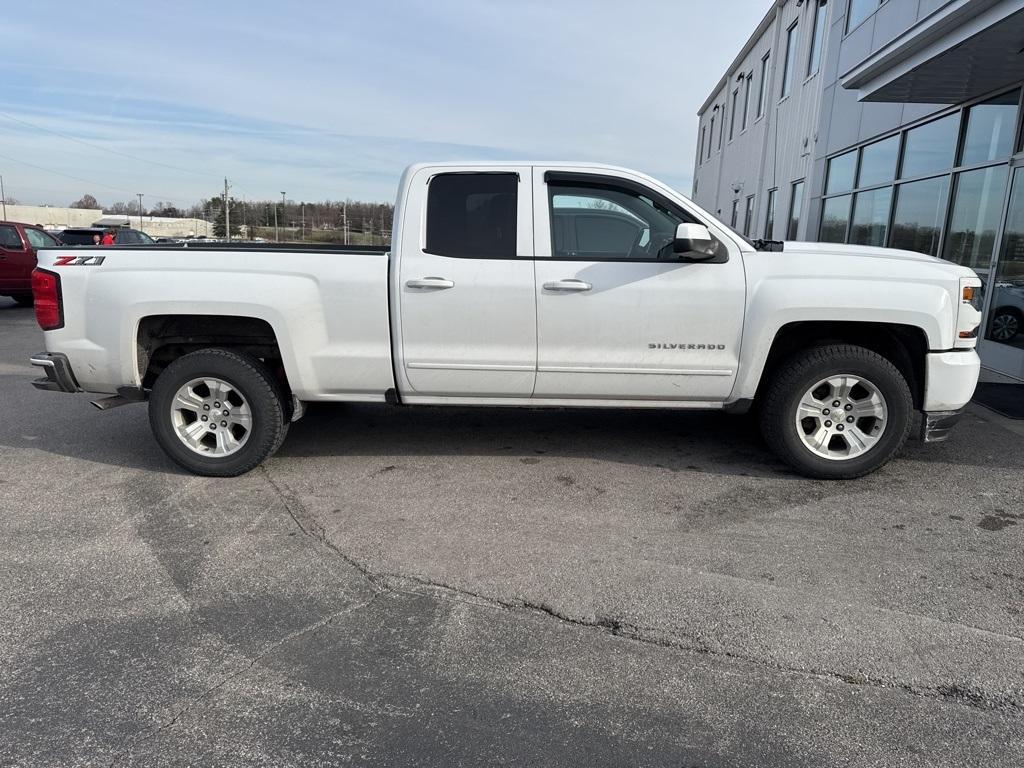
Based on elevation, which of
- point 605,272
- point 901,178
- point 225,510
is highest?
point 901,178

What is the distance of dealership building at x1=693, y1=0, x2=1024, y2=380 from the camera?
8.27 metres

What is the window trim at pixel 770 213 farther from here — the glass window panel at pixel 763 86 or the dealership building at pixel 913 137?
the glass window panel at pixel 763 86

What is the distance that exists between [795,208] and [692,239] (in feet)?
48.8

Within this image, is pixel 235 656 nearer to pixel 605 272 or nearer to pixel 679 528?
pixel 679 528

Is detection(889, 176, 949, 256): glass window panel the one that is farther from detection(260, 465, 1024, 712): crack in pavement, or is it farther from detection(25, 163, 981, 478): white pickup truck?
detection(260, 465, 1024, 712): crack in pavement

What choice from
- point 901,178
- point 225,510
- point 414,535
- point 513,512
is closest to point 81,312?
point 225,510

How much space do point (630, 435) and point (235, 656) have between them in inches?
143

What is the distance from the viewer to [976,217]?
30.6 feet

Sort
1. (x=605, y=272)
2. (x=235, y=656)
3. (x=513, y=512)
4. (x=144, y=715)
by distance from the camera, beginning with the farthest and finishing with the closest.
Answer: (x=605, y=272)
(x=513, y=512)
(x=235, y=656)
(x=144, y=715)

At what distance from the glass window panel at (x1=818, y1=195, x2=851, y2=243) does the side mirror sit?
10.9 metres

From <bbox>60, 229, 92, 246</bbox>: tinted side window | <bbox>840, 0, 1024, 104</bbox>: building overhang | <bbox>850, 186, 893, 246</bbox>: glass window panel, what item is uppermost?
<bbox>840, 0, 1024, 104</bbox>: building overhang

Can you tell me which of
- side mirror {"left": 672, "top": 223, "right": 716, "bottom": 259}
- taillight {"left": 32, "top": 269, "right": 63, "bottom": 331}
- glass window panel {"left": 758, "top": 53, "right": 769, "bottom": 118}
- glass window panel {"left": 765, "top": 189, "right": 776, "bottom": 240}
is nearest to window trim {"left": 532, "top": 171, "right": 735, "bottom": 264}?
side mirror {"left": 672, "top": 223, "right": 716, "bottom": 259}

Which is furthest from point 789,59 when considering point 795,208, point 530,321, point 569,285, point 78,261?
point 78,261

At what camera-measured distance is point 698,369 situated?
4.62 m
